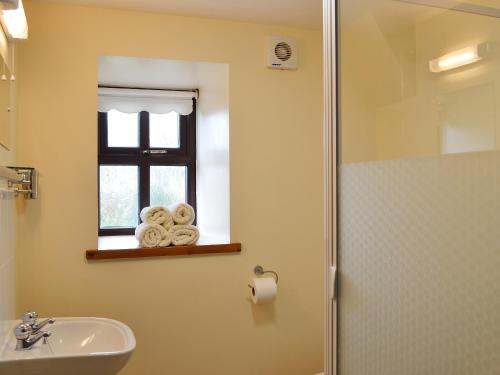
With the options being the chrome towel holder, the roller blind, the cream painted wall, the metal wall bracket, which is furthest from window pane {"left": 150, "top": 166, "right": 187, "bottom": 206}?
the metal wall bracket

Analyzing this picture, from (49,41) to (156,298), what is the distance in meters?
1.31

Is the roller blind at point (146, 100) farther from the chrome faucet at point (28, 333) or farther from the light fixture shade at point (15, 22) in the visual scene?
the chrome faucet at point (28, 333)

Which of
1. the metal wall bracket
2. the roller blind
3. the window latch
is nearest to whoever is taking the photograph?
the metal wall bracket

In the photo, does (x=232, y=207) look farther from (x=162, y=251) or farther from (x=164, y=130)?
(x=164, y=130)

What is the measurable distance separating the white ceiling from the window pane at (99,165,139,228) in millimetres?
958

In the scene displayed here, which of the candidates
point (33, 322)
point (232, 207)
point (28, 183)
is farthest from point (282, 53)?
point (33, 322)

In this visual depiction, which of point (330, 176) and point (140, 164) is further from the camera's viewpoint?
point (140, 164)

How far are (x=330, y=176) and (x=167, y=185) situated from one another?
5.06ft

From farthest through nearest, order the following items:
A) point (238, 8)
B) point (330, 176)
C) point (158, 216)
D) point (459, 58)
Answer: point (158, 216) → point (238, 8) → point (330, 176) → point (459, 58)

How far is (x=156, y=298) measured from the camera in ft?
6.66

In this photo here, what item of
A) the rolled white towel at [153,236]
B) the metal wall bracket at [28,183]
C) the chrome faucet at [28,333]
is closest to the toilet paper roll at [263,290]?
the rolled white towel at [153,236]

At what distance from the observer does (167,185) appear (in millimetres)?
2586

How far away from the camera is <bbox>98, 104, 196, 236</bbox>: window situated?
249cm

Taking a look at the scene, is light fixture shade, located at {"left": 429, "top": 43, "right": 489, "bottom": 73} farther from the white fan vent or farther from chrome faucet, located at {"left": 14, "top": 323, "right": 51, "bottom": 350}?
chrome faucet, located at {"left": 14, "top": 323, "right": 51, "bottom": 350}
